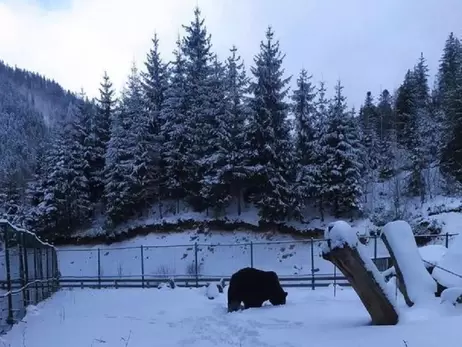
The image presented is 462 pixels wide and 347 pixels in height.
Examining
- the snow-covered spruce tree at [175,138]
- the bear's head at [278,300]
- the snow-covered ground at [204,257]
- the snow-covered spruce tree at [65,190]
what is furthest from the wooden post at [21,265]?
the snow-covered spruce tree at [65,190]

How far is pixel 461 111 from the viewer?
112 ft

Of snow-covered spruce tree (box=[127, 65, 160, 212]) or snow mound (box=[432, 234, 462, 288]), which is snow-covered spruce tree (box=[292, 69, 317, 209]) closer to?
snow-covered spruce tree (box=[127, 65, 160, 212])

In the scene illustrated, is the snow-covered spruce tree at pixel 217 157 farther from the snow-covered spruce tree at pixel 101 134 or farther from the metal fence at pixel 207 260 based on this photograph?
the snow-covered spruce tree at pixel 101 134

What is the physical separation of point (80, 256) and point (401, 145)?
121 ft

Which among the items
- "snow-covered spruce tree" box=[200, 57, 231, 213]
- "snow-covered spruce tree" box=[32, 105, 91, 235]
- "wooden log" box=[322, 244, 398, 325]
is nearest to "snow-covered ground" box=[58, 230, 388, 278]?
"snow-covered spruce tree" box=[200, 57, 231, 213]

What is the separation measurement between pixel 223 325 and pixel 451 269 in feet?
15.2

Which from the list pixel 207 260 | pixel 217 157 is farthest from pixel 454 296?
pixel 217 157

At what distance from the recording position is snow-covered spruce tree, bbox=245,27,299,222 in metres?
33.1

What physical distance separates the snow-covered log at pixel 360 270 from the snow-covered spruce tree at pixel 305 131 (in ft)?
93.5

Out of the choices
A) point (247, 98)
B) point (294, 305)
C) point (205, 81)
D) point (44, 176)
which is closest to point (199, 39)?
point (205, 81)

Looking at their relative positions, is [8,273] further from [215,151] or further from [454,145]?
[454,145]

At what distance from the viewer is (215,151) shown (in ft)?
121

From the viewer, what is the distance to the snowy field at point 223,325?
19.8 feet

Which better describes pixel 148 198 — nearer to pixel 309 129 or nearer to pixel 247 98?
pixel 247 98
